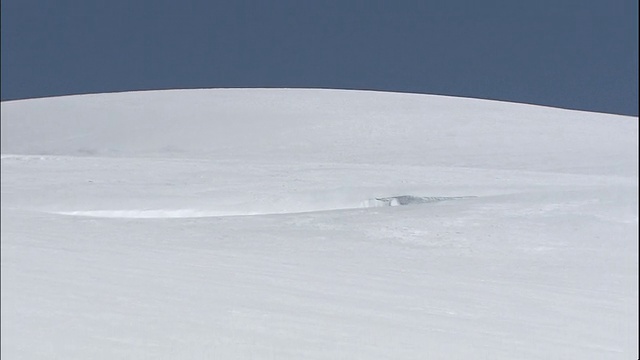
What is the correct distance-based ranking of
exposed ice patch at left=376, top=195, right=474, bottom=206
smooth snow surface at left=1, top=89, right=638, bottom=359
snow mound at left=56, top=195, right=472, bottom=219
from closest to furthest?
smooth snow surface at left=1, top=89, right=638, bottom=359 → snow mound at left=56, top=195, right=472, bottom=219 → exposed ice patch at left=376, top=195, right=474, bottom=206

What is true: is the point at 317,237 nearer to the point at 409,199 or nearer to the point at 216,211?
the point at 216,211

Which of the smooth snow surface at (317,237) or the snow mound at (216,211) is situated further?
the snow mound at (216,211)

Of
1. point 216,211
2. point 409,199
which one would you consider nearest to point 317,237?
point 216,211

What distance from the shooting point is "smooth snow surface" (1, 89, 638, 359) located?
2084 mm

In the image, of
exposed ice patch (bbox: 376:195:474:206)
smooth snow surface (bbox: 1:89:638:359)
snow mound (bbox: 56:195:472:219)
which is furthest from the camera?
exposed ice patch (bbox: 376:195:474:206)

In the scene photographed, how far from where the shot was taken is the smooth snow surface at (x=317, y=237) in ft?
6.84

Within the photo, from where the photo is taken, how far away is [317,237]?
3404 mm

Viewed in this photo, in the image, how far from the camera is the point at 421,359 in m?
2.04

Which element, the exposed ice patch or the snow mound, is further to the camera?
the exposed ice patch

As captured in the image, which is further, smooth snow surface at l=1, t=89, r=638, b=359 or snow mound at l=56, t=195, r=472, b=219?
snow mound at l=56, t=195, r=472, b=219

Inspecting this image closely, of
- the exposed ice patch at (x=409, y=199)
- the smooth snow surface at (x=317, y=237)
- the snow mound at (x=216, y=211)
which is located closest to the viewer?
the smooth snow surface at (x=317, y=237)

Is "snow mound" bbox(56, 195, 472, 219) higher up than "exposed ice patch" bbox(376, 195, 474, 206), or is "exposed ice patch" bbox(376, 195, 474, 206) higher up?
"exposed ice patch" bbox(376, 195, 474, 206)

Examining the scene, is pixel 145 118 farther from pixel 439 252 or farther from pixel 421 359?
pixel 421 359

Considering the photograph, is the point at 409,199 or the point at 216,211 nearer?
the point at 216,211
